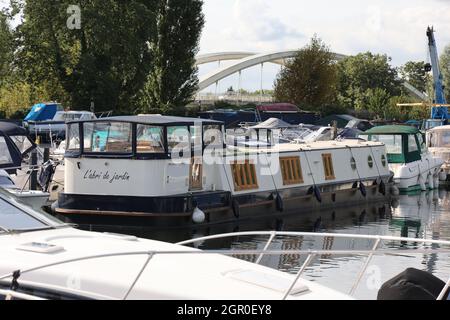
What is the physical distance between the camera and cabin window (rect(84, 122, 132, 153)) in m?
18.6

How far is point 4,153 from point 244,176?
7.20 meters

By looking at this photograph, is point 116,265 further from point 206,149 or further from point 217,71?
point 217,71

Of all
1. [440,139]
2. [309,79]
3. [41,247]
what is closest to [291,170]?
[440,139]

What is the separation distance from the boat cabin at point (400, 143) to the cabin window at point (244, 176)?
1104cm

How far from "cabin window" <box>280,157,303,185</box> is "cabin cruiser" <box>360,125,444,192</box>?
7.82 metres

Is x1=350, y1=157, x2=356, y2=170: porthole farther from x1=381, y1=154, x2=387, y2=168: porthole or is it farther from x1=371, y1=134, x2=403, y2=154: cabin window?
x1=371, y1=134, x2=403, y2=154: cabin window

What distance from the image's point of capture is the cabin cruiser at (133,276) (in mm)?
5539

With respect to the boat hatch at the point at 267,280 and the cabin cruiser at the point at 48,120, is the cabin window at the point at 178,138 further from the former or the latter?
the cabin cruiser at the point at 48,120

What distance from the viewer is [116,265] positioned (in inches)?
235

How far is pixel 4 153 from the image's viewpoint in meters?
23.3

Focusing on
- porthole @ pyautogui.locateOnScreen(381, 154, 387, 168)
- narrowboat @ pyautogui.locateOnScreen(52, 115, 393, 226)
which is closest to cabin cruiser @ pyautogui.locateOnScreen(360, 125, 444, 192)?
porthole @ pyautogui.locateOnScreen(381, 154, 387, 168)

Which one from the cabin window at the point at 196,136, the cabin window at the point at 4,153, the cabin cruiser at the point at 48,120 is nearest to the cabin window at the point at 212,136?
the cabin window at the point at 196,136
